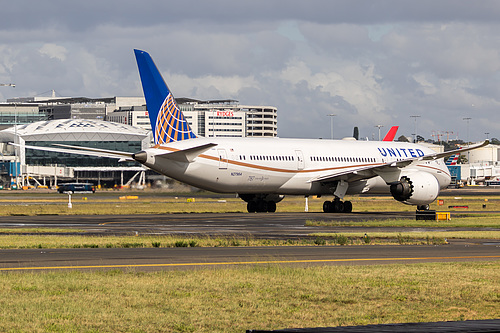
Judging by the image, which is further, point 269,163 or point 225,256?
point 269,163

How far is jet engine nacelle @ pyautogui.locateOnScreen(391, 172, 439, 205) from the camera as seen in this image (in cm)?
5094

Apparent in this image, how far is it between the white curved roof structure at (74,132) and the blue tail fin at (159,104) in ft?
445

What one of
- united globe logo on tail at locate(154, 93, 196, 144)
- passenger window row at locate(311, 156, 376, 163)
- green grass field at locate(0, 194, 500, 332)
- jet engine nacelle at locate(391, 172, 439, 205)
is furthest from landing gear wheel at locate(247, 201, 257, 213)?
green grass field at locate(0, 194, 500, 332)

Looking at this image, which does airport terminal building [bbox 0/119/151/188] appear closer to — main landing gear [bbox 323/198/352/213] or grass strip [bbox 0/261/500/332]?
main landing gear [bbox 323/198/352/213]

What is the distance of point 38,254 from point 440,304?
12.5m

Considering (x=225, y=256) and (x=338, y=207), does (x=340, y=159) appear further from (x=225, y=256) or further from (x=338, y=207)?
(x=225, y=256)

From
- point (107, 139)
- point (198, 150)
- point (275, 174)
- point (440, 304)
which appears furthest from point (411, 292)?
point (107, 139)

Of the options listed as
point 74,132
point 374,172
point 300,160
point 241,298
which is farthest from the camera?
point 74,132

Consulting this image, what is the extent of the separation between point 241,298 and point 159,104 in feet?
117

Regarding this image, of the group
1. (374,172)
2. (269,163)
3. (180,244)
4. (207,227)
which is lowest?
(207,227)

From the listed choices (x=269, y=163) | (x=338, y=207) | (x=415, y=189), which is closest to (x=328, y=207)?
(x=338, y=207)

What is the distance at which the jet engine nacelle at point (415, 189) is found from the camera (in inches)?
2005

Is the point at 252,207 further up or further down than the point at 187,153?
further down

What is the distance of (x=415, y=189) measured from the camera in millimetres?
51031
